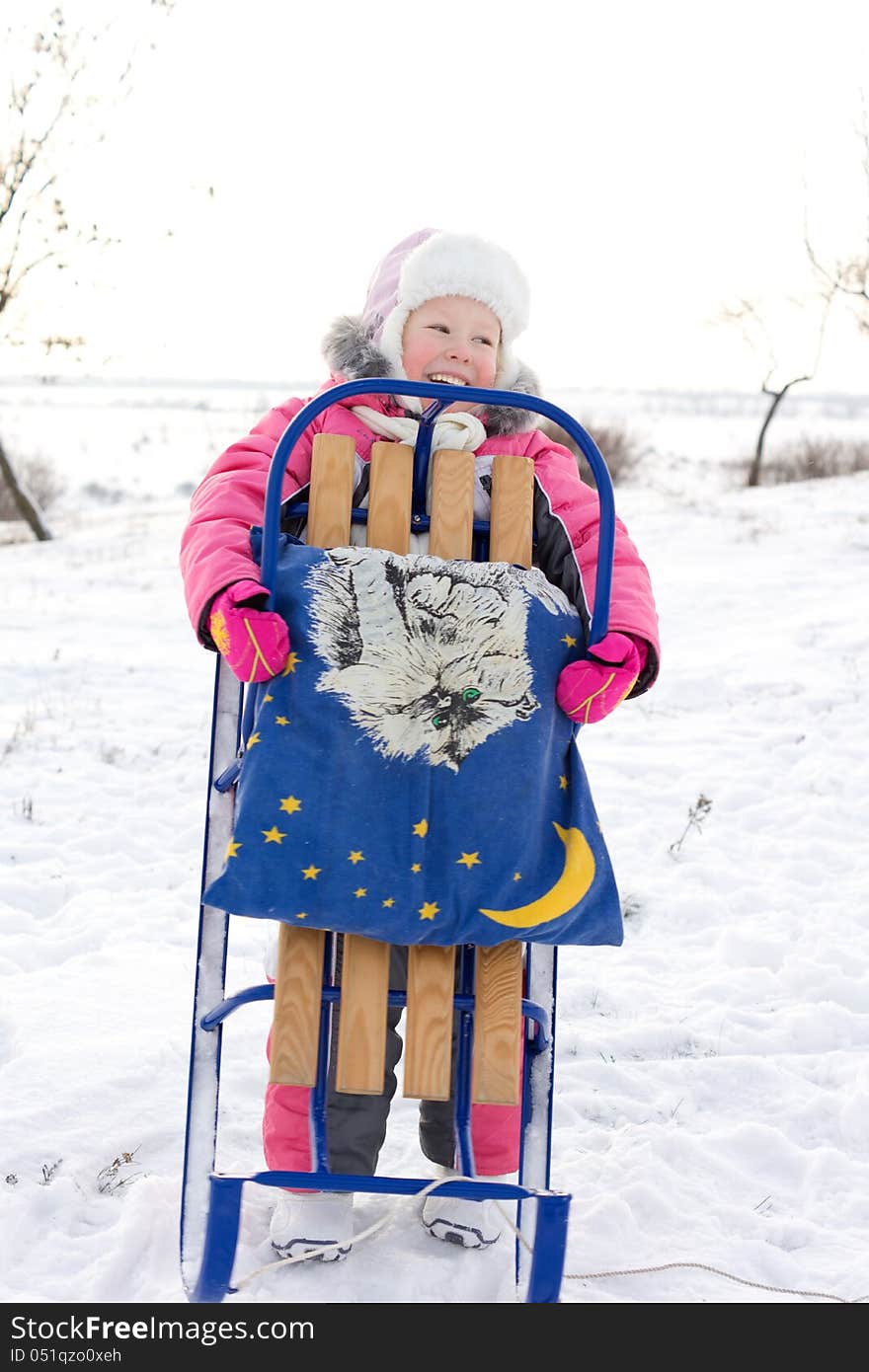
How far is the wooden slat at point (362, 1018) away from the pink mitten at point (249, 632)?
20.3 inches

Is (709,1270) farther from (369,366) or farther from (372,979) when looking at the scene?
(369,366)

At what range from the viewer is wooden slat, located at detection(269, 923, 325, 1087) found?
2.02 metres

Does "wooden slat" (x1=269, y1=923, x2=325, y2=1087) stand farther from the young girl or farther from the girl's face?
the girl's face

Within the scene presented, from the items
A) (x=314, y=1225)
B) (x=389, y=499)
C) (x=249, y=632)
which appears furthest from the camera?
(x=314, y=1225)

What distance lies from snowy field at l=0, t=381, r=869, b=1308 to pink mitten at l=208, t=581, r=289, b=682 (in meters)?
1.15

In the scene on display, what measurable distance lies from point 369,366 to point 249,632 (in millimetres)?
767

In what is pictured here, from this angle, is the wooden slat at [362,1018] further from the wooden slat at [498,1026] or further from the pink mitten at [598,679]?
the pink mitten at [598,679]

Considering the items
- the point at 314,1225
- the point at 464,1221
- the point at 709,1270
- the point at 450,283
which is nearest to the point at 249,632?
the point at 450,283

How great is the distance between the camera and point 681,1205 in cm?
255

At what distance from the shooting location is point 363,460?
232cm

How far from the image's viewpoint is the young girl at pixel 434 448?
2180 millimetres

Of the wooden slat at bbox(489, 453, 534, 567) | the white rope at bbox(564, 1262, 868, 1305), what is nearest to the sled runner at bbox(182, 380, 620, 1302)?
the wooden slat at bbox(489, 453, 534, 567)
